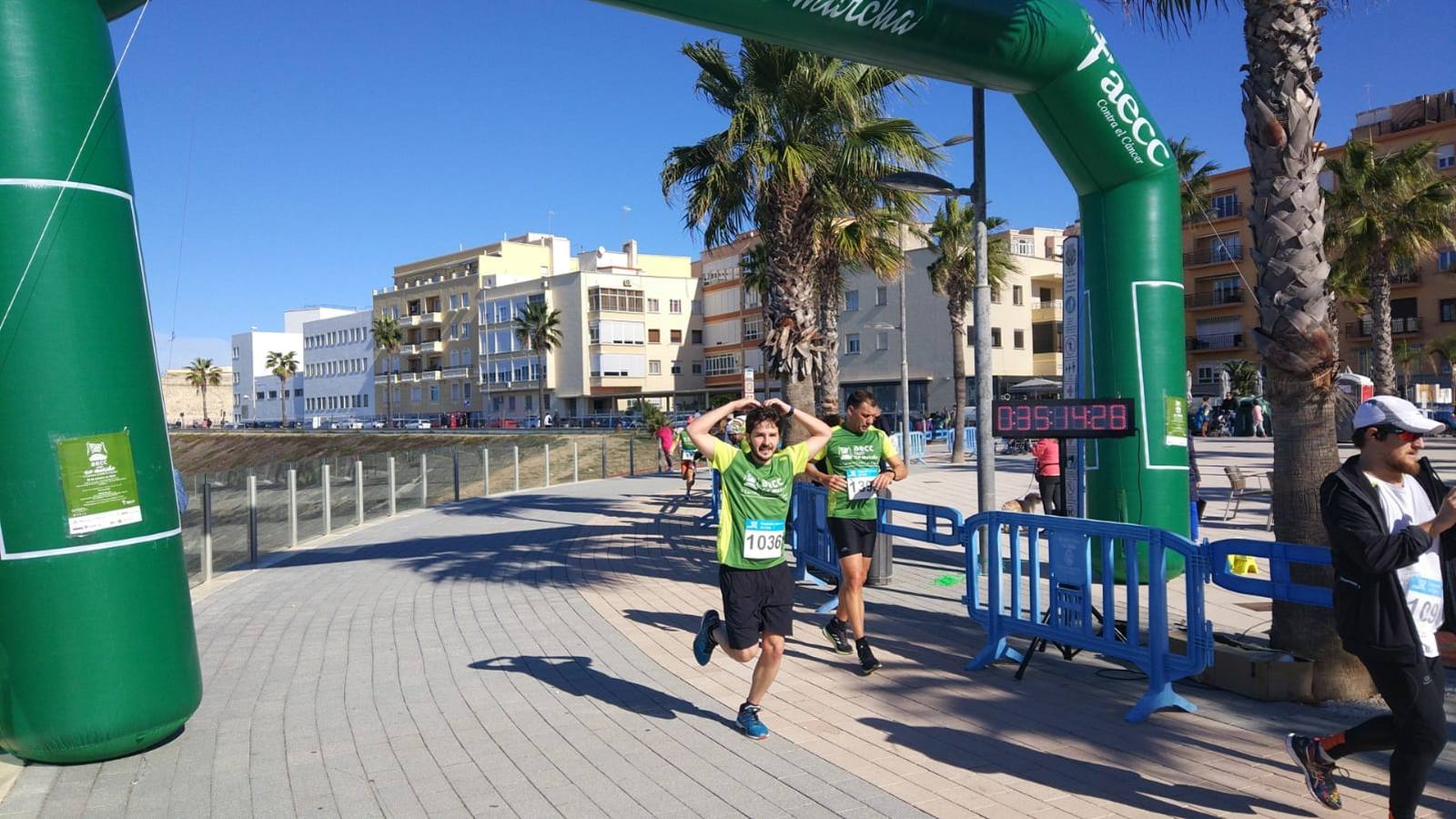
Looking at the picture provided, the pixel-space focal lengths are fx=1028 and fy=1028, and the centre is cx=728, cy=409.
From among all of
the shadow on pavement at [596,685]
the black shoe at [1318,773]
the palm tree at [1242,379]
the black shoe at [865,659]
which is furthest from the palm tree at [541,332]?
the black shoe at [1318,773]

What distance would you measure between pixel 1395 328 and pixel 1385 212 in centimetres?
2856

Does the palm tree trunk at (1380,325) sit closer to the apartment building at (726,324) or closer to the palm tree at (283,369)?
the apartment building at (726,324)

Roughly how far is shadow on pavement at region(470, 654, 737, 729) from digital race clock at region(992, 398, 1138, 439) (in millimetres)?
2887

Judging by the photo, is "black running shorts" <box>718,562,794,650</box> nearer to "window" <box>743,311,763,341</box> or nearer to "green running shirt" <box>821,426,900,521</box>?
"green running shirt" <box>821,426,900,521</box>

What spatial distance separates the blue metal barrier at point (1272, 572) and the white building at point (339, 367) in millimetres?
94848

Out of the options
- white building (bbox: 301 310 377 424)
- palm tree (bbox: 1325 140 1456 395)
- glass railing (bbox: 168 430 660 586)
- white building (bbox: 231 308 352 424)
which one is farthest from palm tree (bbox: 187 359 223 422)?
palm tree (bbox: 1325 140 1456 395)

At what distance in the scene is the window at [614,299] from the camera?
71.7m

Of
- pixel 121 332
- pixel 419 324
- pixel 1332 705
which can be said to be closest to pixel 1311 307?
pixel 1332 705

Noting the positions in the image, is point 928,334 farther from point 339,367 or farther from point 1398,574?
point 339,367

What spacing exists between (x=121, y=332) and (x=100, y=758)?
2202 mm

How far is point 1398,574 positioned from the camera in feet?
12.0

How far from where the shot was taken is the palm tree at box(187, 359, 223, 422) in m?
115

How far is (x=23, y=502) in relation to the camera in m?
5.08

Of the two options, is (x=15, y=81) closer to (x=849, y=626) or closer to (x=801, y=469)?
(x=801, y=469)
